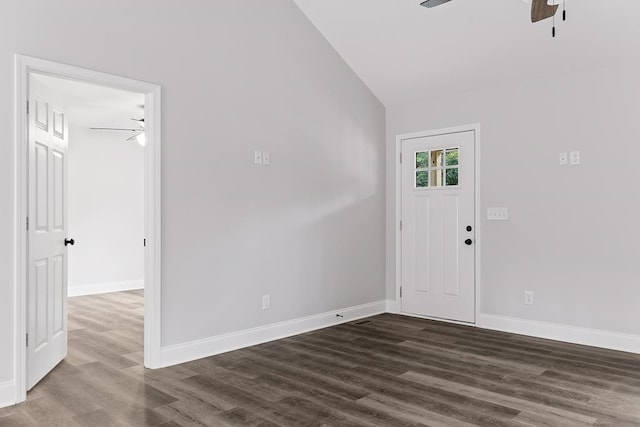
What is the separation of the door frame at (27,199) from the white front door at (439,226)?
3074 mm

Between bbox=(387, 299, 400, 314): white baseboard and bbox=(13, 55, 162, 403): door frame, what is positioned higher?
bbox=(13, 55, 162, 403): door frame

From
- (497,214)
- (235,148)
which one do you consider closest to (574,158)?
(497,214)

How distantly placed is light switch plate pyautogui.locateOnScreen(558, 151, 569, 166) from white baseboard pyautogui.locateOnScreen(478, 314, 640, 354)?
1.54 m

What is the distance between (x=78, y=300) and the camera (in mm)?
6730

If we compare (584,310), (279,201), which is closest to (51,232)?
(279,201)

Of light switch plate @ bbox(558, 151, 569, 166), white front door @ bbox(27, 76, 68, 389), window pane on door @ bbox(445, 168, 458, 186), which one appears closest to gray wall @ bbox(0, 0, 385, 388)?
white front door @ bbox(27, 76, 68, 389)

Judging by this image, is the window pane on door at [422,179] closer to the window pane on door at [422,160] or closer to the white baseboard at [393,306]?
the window pane on door at [422,160]

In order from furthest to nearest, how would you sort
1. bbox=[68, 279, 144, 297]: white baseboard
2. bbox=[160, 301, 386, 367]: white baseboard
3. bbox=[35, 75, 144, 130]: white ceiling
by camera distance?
bbox=[68, 279, 144, 297]: white baseboard → bbox=[35, 75, 144, 130]: white ceiling → bbox=[160, 301, 386, 367]: white baseboard

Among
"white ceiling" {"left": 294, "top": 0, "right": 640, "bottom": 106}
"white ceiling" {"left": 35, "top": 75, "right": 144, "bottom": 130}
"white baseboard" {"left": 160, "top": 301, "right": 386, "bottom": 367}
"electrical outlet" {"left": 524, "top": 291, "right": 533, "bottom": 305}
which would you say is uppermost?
"white ceiling" {"left": 294, "top": 0, "right": 640, "bottom": 106}

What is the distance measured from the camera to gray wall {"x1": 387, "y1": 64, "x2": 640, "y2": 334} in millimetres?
4160

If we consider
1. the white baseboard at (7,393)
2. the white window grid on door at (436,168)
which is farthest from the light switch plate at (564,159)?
the white baseboard at (7,393)

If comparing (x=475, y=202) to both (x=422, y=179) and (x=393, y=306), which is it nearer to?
(x=422, y=179)

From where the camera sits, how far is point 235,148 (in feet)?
13.7

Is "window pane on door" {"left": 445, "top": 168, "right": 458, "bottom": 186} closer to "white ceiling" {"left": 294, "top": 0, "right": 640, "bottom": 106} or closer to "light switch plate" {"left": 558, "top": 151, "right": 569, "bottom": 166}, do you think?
"white ceiling" {"left": 294, "top": 0, "right": 640, "bottom": 106}
